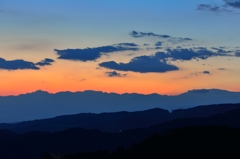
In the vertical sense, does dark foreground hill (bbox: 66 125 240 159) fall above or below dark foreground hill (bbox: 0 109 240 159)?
below

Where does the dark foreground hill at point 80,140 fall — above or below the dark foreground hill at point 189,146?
above

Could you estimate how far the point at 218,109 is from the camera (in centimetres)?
15962

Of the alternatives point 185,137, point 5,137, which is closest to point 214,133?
point 185,137

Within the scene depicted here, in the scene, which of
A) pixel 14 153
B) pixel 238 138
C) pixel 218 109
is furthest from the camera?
pixel 218 109

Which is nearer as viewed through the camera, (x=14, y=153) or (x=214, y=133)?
(x=214, y=133)

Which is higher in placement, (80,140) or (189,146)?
(80,140)

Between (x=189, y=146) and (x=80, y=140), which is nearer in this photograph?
(x=189, y=146)

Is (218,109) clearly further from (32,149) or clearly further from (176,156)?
(176,156)

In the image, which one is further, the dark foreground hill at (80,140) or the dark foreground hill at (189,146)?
the dark foreground hill at (80,140)

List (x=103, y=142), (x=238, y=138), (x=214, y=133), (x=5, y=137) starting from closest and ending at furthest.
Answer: (x=238, y=138), (x=214, y=133), (x=103, y=142), (x=5, y=137)

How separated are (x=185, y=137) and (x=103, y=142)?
48.3 m

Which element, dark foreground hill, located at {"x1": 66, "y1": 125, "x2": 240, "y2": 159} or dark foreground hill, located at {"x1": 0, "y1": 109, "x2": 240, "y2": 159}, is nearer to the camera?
dark foreground hill, located at {"x1": 66, "y1": 125, "x2": 240, "y2": 159}

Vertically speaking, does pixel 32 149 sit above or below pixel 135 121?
below

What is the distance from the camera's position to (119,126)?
165 metres
